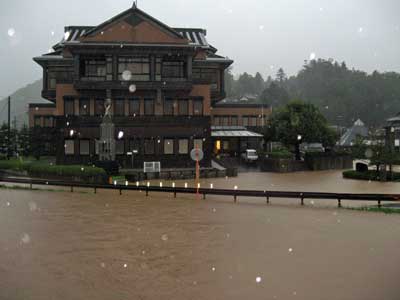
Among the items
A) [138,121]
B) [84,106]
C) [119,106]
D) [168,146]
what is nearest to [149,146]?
[168,146]

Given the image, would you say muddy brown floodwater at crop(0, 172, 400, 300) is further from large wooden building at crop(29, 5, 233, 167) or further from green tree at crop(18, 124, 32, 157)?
green tree at crop(18, 124, 32, 157)

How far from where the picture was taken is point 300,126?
54906mm

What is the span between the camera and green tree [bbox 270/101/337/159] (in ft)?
180

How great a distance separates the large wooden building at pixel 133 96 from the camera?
1825 inches

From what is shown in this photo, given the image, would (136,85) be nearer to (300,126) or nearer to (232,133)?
(232,133)

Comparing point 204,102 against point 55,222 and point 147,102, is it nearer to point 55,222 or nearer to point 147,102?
point 147,102

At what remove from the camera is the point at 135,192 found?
29.1 metres

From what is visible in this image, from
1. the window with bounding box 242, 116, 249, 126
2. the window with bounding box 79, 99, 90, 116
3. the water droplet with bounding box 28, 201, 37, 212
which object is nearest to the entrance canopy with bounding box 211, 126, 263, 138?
the window with bounding box 242, 116, 249, 126

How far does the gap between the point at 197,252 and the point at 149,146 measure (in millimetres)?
34508

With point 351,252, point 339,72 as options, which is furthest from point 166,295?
point 339,72

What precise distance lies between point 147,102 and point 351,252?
3815cm

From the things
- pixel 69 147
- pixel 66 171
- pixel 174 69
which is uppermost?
pixel 174 69

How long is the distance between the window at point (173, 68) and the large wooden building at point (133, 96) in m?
0.95

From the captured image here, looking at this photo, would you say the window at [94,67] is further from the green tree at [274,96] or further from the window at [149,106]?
the green tree at [274,96]
